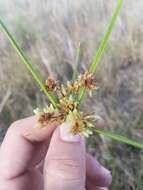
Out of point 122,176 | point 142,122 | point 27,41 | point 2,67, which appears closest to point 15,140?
point 122,176

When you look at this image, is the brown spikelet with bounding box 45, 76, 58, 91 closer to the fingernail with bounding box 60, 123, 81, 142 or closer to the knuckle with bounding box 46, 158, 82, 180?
the fingernail with bounding box 60, 123, 81, 142

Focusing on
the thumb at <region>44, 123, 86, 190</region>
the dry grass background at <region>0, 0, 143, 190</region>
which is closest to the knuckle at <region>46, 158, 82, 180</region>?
the thumb at <region>44, 123, 86, 190</region>

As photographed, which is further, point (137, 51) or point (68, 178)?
point (137, 51)

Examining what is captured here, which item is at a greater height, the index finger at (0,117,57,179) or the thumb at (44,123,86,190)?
the index finger at (0,117,57,179)

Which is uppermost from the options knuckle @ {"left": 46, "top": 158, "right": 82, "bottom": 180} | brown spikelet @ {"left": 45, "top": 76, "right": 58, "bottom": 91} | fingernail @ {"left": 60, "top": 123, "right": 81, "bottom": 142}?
brown spikelet @ {"left": 45, "top": 76, "right": 58, "bottom": 91}

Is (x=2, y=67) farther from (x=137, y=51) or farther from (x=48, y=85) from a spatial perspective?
(x=48, y=85)

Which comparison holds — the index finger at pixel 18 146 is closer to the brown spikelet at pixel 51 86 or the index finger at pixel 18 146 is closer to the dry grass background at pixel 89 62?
the brown spikelet at pixel 51 86

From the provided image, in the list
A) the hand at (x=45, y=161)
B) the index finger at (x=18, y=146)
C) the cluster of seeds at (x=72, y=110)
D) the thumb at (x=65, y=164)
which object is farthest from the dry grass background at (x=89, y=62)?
the cluster of seeds at (x=72, y=110)

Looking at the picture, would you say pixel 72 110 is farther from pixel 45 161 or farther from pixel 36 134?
pixel 36 134
